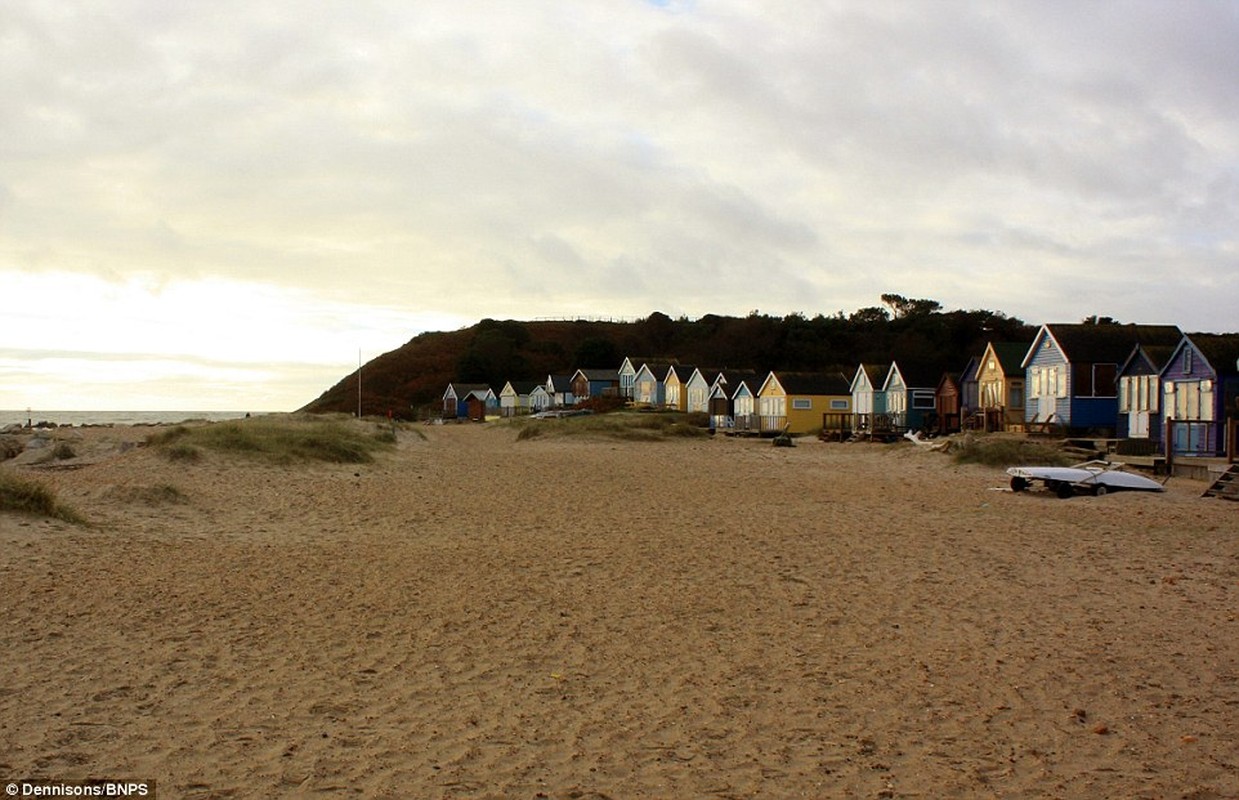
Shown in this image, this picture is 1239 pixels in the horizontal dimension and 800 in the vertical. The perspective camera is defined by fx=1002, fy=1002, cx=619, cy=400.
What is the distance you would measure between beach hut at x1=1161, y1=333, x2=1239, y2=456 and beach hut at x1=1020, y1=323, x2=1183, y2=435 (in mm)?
6639

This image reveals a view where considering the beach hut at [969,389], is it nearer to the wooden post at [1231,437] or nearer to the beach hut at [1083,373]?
the beach hut at [1083,373]

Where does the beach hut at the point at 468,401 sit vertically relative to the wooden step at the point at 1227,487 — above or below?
above

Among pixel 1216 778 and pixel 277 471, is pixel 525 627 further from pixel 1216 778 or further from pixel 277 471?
pixel 277 471

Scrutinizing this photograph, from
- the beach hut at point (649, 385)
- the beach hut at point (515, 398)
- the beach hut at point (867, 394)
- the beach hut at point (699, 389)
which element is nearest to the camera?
the beach hut at point (867, 394)

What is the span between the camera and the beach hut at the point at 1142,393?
31953 millimetres

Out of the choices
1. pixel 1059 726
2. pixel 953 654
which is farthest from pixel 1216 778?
pixel 953 654

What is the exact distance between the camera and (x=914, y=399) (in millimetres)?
50719

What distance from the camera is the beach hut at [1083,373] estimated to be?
3778cm

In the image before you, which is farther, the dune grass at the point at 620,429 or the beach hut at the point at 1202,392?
the dune grass at the point at 620,429

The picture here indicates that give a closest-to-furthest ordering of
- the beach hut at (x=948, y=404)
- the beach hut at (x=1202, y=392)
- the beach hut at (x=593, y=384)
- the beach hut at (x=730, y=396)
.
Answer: the beach hut at (x=1202, y=392)
the beach hut at (x=948, y=404)
the beach hut at (x=730, y=396)
the beach hut at (x=593, y=384)

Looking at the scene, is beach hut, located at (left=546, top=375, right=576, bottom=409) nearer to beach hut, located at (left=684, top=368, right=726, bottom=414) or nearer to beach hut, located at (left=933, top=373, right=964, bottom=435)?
beach hut, located at (left=684, top=368, right=726, bottom=414)

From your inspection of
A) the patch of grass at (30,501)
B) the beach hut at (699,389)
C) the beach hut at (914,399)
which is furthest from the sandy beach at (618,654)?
the beach hut at (699,389)

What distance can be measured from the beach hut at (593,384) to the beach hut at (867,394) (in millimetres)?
35086

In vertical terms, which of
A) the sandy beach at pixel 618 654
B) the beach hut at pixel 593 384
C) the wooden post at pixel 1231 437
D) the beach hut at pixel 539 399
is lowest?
the sandy beach at pixel 618 654
